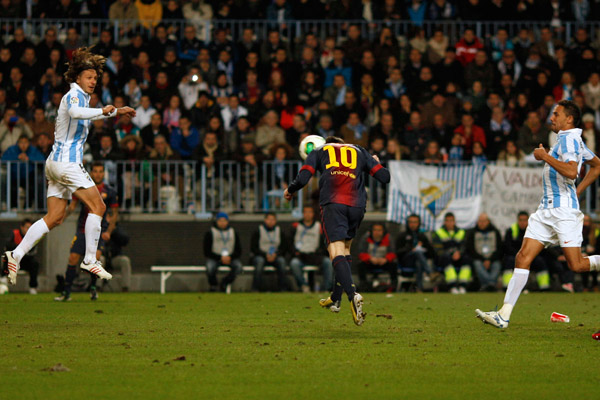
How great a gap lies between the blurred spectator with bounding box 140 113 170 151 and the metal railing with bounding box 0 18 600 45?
3642 millimetres

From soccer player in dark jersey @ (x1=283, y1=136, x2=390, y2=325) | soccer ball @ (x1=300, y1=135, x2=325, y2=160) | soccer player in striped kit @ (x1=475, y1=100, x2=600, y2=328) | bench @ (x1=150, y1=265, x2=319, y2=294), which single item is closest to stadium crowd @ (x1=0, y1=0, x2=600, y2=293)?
bench @ (x1=150, y1=265, x2=319, y2=294)

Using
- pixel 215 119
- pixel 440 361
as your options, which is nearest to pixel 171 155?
pixel 215 119

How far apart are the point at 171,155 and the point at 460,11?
Result: 9.49 metres

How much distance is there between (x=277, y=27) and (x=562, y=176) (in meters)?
16.0

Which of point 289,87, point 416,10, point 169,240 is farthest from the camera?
point 416,10

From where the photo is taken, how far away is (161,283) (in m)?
21.3

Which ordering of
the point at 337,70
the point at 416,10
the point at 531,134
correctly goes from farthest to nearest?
the point at 416,10, the point at 337,70, the point at 531,134

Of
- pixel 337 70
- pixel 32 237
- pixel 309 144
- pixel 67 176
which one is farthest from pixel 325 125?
pixel 32 237

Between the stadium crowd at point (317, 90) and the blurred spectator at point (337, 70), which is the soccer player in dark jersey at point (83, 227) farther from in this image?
the blurred spectator at point (337, 70)

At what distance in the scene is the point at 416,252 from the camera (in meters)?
21.0

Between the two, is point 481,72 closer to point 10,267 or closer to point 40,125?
point 40,125

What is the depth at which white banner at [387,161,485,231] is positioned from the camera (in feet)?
72.3

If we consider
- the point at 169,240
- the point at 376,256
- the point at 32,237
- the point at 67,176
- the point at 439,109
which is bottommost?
the point at 376,256

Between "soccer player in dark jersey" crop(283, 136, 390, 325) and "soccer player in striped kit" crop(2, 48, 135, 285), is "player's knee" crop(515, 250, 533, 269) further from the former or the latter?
"soccer player in striped kit" crop(2, 48, 135, 285)
